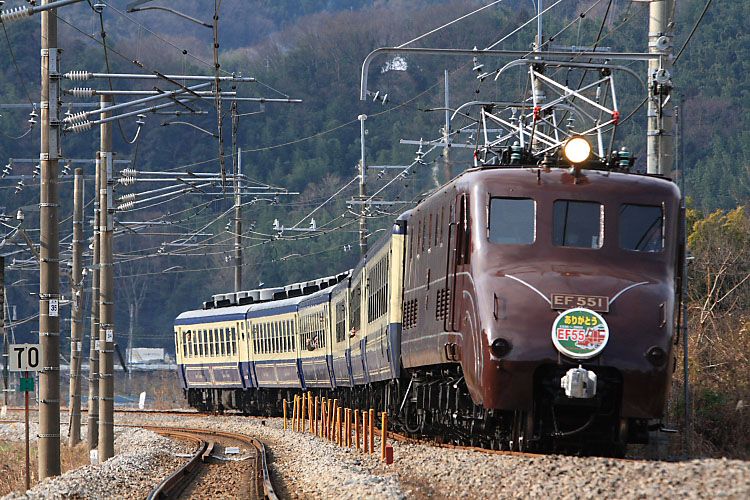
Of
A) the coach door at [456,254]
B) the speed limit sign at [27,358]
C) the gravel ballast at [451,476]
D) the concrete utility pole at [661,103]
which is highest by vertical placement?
the concrete utility pole at [661,103]

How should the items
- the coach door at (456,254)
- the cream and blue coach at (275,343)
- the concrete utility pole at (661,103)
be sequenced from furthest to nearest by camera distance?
the cream and blue coach at (275,343)
the concrete utility pole at (661,103)
the coach door at (456,254)

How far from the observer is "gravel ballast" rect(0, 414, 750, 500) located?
9.41 m

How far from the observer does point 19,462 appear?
2836 cm

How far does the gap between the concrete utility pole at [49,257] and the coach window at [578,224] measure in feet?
24.4

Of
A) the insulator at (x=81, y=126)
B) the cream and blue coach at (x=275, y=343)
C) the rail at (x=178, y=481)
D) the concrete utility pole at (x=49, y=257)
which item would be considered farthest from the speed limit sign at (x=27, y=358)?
the cream and blue coach at (x=275, y=343)

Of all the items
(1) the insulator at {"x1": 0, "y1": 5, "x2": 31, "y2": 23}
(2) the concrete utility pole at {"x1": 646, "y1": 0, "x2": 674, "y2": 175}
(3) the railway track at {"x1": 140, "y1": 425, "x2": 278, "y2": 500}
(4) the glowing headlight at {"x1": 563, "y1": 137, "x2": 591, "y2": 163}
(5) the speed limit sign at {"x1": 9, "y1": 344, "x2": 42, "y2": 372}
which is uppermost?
(1) the insulator at {"x1": 0, "y1": 5, "x2": 31, "y2": 23}


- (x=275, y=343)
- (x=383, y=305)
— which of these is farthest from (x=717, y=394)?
(x=275, y=343)

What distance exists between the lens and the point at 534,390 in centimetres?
1230

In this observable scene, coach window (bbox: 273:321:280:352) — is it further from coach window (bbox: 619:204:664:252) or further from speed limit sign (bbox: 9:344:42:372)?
coach window (bbox: 619:204:664:252)

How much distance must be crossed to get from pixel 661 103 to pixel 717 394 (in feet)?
17.4

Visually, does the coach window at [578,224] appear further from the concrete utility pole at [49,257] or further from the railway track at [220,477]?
the concrete utility pole at [49,257]

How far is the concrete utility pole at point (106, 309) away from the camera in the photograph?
23.5 meters

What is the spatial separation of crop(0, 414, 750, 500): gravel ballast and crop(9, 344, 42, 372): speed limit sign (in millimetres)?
1659

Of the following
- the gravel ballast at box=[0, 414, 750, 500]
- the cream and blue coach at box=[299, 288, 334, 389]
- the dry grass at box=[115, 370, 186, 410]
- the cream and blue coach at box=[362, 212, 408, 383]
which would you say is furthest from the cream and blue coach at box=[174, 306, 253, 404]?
the dry grass at box=[115, 370, 186, 410]
